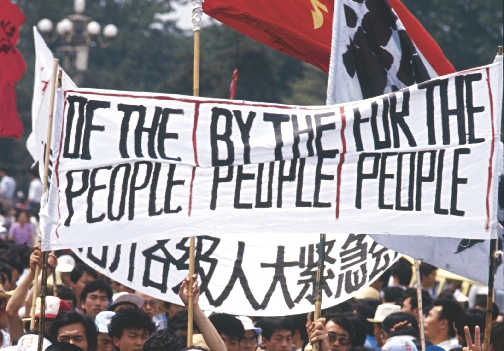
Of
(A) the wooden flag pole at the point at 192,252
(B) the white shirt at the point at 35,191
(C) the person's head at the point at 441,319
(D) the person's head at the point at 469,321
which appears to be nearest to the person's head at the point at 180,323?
(A) the wooden flag pole at the point at 192,252

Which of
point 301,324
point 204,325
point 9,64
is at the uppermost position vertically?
point 9,64

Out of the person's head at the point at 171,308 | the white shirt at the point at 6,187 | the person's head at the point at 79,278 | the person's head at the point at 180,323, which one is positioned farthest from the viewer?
the white shirt at the point at 6,187

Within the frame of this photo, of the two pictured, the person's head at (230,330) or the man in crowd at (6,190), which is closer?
the person's head at (230,330)

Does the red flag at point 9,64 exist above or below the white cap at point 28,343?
above

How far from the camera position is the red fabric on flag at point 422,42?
616 cm

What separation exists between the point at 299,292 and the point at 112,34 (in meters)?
→ 19.9

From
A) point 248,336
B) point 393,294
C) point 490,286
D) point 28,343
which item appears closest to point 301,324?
point 248,336

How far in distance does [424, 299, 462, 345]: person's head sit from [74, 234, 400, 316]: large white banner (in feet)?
5.04

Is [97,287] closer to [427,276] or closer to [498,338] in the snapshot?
[498,338]

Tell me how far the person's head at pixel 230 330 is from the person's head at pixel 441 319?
1.77 metres

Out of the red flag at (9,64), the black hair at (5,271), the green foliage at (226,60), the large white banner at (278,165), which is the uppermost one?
the green foliage at (226,60)

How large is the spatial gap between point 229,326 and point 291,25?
6.36ft

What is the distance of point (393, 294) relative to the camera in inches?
373

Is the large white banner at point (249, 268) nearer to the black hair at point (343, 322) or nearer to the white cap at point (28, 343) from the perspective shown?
the white cap at point (28, 343)
